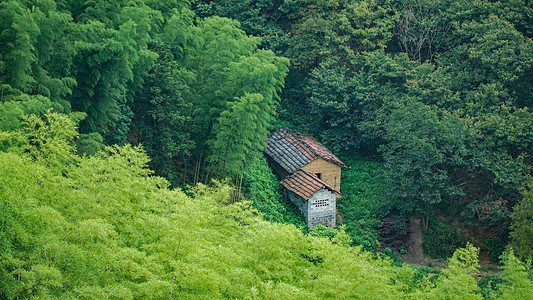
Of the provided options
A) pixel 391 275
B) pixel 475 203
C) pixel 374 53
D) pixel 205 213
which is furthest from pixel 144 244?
pixel 374 53

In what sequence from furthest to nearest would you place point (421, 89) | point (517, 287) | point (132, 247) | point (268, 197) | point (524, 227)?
point (421, 89) → point (268, 197) → point (524, 227) → point (517, 287) → point (132, 247)

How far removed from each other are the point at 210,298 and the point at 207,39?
1275 centimetres

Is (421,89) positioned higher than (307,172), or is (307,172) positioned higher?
(421,89)

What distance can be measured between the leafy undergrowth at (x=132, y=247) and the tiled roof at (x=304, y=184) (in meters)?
6.58

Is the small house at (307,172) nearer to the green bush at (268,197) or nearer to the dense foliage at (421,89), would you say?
the green bush at (268,197)

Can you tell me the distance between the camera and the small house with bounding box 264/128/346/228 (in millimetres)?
19438

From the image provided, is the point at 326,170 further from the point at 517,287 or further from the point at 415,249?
the point at 517,287

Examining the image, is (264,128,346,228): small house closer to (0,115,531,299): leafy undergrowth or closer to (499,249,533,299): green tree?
(0,115,531,299): leafy undergrowth

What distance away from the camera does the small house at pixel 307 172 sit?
63.8ft

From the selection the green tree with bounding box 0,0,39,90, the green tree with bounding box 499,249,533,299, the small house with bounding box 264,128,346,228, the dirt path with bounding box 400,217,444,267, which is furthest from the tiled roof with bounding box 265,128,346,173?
the green tree with bounding box 0,0,39,90

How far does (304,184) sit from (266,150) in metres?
3.20

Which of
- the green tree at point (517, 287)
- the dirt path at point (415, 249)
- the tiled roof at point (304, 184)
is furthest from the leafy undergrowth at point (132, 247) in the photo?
the tiled roof at point (304, 184)

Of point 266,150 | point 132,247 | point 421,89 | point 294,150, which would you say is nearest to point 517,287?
point 132,247

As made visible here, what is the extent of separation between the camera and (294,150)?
21.4m
